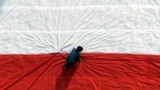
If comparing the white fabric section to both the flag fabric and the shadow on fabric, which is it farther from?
the shadow on fabric

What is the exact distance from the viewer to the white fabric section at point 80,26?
4.02 metres

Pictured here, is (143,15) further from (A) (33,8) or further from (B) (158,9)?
(A) (33,8)

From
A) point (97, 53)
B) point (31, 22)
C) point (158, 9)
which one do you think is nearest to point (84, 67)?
point (97, 53)

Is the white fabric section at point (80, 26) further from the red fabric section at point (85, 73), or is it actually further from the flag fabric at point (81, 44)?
the red fabric section at point (85, 73)

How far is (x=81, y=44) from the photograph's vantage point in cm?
403

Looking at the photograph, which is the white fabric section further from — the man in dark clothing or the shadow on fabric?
the shadow on fabric

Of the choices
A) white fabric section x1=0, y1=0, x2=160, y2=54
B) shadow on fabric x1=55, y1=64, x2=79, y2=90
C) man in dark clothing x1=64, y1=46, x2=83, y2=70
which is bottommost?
shadow on fabric x1=55, y1=64, x2=79, y2=90

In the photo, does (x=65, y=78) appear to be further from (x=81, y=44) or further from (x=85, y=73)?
(x=81, y=44)

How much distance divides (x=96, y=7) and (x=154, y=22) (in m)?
0.80

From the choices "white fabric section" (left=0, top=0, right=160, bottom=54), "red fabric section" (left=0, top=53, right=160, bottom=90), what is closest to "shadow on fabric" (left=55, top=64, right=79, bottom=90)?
"red fabric section" (left=0, top=53, right=160, bottom=90)

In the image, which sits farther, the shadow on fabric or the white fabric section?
the white fabric section

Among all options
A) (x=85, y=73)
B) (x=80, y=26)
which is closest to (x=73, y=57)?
(x=85, y=73)

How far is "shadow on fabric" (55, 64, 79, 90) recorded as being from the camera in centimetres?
379

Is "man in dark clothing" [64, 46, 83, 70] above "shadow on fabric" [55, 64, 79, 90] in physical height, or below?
above
